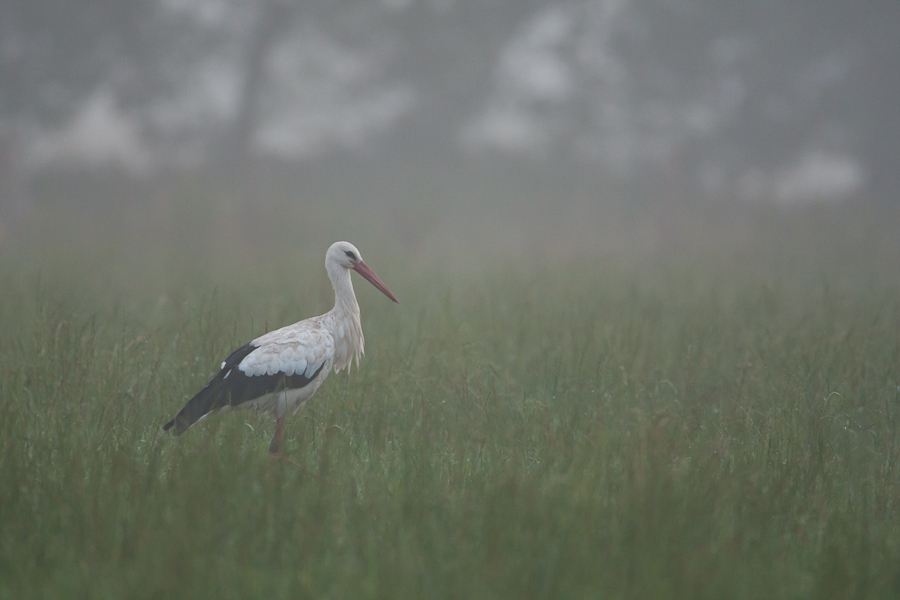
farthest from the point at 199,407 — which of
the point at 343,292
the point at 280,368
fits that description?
the point at 343,292

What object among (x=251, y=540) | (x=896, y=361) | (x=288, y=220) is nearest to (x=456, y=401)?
(x=251, y=540)

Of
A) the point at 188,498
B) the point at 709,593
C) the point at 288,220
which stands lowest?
the point at 709,593

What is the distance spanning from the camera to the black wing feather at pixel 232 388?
3.49 meters

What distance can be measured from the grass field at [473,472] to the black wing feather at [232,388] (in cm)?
11

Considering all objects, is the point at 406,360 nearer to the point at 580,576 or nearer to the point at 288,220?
the point at 580,576

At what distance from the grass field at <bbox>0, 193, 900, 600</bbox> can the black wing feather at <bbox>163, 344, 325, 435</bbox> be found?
11 cm

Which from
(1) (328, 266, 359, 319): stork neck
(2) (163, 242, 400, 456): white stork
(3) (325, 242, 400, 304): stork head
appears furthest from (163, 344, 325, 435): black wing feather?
(3) (325, 242, 400, 304): stork head

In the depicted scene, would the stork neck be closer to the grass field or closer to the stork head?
the stork head

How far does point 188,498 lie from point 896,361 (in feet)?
16.8

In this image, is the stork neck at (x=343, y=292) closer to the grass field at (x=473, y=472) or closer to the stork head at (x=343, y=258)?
the stork head at (x=343, y=258)

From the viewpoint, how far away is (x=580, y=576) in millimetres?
2283

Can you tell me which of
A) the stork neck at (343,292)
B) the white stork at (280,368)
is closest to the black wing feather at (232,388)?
the white stork at (280,368)

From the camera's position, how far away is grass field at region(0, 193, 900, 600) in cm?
230

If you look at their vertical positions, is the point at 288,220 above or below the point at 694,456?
above
